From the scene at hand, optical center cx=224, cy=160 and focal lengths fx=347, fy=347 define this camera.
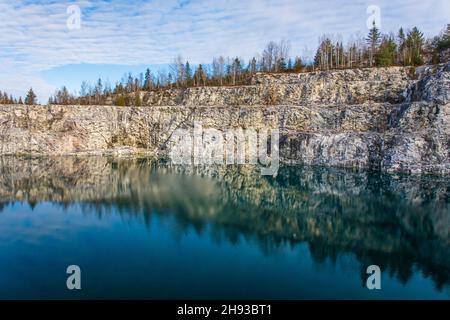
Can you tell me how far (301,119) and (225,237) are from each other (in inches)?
1979

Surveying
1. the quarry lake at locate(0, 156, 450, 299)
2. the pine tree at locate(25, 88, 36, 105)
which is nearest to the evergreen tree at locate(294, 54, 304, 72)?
the quarry lake at locate(0, 156, 450, 299)

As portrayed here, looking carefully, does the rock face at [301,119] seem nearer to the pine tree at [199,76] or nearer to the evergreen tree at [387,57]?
the evergreen tree at [387,57]

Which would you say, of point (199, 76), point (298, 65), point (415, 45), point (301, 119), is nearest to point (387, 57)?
point (415, 45)

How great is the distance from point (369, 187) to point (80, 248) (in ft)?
115

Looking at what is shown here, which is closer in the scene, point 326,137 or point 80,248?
point 80,248

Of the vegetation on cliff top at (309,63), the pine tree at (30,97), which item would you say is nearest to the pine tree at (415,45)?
the vegetation on cliff top at (309,63)

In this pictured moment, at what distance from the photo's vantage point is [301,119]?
71500 millimetres

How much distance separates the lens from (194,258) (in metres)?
21.8

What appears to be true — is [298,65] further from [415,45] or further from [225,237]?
[225,237]

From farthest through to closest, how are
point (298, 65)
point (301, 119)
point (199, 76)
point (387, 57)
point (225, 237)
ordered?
point (199, 76), point (298, 65), point (387, 57), point (301, 119), point (225, 237)

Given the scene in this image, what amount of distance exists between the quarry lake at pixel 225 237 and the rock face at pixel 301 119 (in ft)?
30.6
